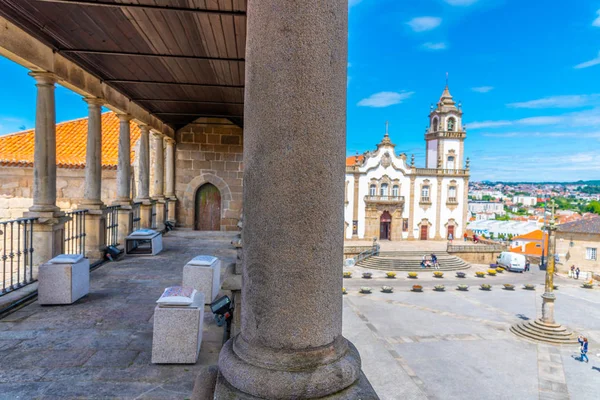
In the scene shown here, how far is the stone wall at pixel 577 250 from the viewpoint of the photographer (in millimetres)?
31344

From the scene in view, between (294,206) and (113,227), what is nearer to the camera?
(294,206)

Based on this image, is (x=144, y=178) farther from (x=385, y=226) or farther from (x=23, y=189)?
(x=385, y=226)

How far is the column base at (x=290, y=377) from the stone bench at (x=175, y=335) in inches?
62.9

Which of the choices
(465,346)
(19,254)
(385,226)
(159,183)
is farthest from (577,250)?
(19,254)

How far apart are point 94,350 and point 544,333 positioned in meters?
17.8

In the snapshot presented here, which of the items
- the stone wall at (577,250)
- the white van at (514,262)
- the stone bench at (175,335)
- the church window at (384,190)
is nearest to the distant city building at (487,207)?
the church window at (384,190)

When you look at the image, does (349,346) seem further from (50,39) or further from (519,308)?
(519,308)

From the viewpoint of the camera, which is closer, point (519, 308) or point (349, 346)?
point (349, 346)

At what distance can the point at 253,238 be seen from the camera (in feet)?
6.27

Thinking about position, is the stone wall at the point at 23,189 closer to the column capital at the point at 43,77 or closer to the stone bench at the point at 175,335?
the column capital at the point at 43,77

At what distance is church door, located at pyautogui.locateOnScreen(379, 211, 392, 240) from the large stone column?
4023 cm

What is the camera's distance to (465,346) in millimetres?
14180

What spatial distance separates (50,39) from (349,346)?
622cm

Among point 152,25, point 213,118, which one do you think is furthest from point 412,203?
point 152,25
